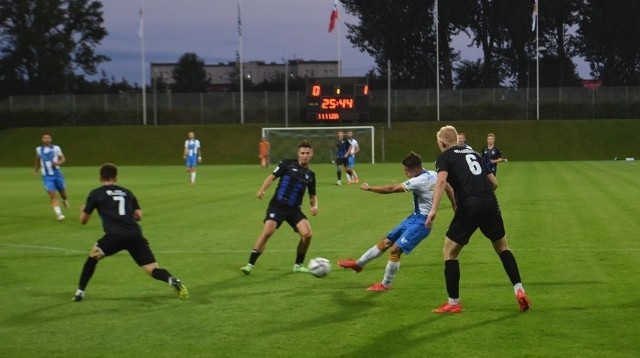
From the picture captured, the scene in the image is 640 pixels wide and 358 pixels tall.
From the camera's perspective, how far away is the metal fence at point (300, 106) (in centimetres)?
7494

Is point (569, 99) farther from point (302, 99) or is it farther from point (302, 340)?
point (302, 340)

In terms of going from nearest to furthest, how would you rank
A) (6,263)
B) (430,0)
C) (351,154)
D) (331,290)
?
(331,290), (6,263), (351,154), (430,0)

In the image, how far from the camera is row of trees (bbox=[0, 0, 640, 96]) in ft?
274

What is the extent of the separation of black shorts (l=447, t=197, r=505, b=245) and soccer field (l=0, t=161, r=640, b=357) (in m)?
0.87

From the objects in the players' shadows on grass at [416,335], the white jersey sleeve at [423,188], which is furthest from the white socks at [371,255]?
the players' shadows on grass at [416,335]

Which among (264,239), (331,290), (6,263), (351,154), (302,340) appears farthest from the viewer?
(351,154)

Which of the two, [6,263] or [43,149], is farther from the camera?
[43,149]

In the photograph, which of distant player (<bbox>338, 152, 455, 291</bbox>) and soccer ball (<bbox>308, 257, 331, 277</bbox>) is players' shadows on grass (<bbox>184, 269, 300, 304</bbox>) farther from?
distant player (<bbox>338, 152, 455, 291</bbox>)

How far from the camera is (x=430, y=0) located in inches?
3307

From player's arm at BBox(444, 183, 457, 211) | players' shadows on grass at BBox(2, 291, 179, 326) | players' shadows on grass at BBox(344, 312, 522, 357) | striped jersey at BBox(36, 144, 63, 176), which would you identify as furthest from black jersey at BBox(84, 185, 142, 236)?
striped jersey at BBox(36, 144, 63, 176)

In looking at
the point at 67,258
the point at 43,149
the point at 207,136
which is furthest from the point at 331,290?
the point at 207,136

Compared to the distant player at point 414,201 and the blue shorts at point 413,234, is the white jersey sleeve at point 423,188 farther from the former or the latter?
the blue shorts at point 413,234

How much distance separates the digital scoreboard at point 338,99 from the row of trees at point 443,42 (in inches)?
984

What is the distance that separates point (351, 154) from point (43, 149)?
14598 millimetres
